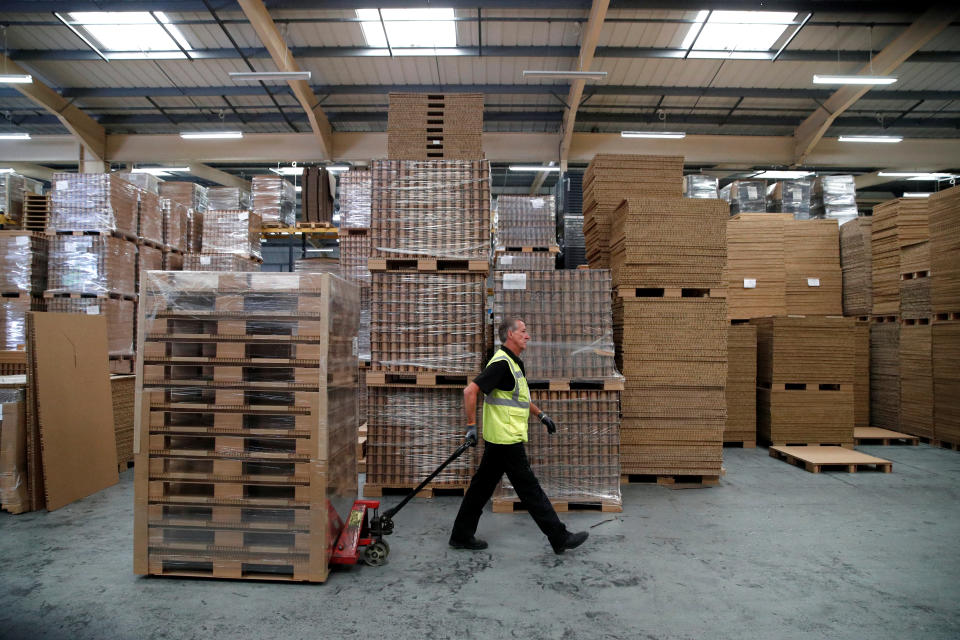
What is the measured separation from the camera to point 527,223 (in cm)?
949

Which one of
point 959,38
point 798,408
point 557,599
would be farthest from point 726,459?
point 959,38

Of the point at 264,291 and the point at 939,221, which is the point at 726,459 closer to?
the point at 939,221

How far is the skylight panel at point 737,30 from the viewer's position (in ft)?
35.3

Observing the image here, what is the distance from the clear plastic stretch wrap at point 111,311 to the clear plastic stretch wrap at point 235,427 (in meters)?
5.00

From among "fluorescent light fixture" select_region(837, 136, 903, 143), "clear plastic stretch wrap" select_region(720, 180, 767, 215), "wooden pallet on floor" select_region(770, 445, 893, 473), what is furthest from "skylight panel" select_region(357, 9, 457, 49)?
"fluorescent light fixture" select_region(837, 136, 903, 143)

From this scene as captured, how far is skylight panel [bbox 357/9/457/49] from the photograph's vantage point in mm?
10891

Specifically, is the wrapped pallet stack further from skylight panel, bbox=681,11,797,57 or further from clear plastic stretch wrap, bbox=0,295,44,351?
skylight panel, bbox=681,11,797,57

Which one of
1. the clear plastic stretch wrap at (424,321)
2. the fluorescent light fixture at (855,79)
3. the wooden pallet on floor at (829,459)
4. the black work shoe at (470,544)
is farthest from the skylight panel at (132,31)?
the wooden pallet on floor at (829,459)

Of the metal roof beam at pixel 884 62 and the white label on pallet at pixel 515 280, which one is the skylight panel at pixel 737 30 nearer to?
the metal roof beam at pixel 884 62

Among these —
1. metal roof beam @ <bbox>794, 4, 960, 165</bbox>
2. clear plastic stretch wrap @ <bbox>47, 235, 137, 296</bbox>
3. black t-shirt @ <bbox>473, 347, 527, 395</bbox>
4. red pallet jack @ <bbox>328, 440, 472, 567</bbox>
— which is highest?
metal roof beam @ <bbox>794, 4, 960, 165</bbox>

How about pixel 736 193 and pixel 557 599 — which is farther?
pixel 736 193

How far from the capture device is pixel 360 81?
45.0 ft

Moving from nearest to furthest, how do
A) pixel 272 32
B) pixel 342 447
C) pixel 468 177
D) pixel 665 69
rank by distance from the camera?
pixel 342 447, pixel 468 177, pixel 272 32, pixel 665 69

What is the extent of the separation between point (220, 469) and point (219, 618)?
0.96m
